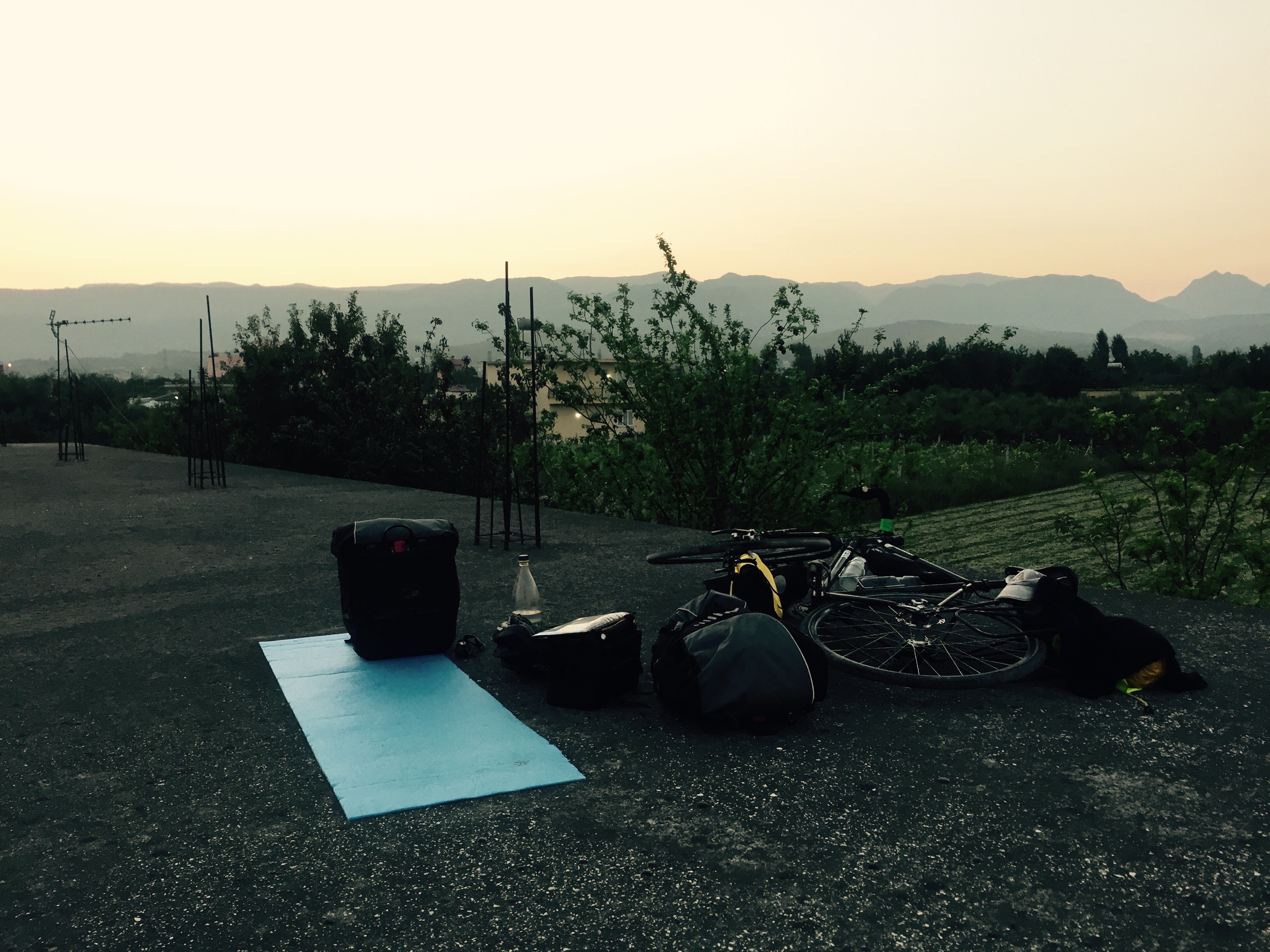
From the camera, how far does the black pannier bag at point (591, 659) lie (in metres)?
4.25

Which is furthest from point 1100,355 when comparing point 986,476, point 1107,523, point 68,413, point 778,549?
point 778,549

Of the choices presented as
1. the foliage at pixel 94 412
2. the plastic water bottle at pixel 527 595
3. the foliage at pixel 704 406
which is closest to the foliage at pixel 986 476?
the foliage at pixel 704 406

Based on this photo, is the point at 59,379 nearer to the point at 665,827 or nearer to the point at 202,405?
the point at 202,405

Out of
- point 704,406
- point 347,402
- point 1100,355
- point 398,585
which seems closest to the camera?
point 398,585

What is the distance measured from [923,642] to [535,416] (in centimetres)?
632

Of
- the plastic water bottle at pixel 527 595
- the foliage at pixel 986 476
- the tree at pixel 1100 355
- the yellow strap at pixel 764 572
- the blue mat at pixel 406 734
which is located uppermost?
the tree at pixel 1100 355

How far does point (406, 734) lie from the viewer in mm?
4027

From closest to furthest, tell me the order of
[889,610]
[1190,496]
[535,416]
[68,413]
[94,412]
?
[889,610]
[1190,496]
[535,416]
[68,413]
[94,412]

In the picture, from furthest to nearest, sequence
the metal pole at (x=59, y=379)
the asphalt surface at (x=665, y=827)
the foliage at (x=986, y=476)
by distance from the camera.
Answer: the metal pole at (x=59, y=379) < the foliage at (x=986, y=476) < the asphalt surface at (x=665, y=827)

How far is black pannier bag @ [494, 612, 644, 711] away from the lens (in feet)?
13.9

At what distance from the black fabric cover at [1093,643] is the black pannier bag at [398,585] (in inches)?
122

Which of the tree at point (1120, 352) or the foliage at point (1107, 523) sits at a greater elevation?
the tree at point (1120, 352)

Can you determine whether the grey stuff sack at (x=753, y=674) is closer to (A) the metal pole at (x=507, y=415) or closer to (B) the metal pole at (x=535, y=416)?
(A) the metal pole at (x=507, y=415)

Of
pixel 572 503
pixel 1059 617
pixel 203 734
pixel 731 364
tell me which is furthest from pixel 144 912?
pixel 572 503
